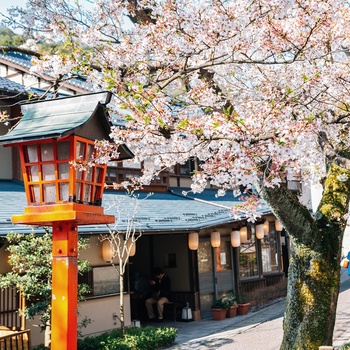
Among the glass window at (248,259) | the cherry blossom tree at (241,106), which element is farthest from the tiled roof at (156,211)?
the cherry blossom tree at (241,106)

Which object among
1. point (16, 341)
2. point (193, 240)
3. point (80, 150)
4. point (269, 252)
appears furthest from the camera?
point (269, 252)

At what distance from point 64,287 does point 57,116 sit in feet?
5.35

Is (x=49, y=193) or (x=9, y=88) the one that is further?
(x=9, y=88)

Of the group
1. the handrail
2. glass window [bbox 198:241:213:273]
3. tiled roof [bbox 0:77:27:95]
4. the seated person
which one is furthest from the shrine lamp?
glass window [bbox 198:241:213:273]

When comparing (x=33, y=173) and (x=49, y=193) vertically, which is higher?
(x=33, y=173)

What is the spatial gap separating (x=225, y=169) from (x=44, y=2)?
4.24m

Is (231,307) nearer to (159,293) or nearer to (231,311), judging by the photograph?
(231,311)

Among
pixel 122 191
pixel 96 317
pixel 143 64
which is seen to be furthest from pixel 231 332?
pixel 143 64

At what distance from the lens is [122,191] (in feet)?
53.2

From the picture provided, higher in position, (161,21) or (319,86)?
(161,21)

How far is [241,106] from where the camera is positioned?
7.72 meters

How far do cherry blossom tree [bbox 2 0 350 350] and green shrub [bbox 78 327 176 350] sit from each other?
4054 mm

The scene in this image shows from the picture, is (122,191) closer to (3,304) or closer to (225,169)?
(3,304)

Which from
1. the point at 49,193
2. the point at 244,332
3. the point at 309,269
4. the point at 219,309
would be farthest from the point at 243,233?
the point at 49,193
